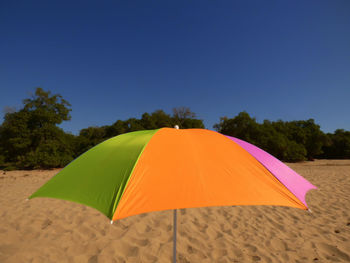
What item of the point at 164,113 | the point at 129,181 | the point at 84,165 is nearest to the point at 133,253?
the point at 84,165

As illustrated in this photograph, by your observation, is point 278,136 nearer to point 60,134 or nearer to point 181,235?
point 181,235

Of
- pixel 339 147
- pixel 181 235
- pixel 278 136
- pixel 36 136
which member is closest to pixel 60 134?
pixel 36 136

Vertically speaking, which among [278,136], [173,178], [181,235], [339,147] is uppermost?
[278,136]

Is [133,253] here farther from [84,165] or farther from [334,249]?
[334,249]

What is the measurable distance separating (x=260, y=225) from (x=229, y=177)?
132 inches

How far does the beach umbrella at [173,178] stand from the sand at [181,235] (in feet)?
6.09

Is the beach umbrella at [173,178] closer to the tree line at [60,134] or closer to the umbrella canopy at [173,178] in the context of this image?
the umbrella canopy at [173,178]

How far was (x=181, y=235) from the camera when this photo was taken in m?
3.27

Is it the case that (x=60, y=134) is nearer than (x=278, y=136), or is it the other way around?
(x=60, y=134)

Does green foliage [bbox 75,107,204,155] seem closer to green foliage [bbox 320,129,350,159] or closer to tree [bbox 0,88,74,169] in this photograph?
tree [bbox 0,88,74,169]

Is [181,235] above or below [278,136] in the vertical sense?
below

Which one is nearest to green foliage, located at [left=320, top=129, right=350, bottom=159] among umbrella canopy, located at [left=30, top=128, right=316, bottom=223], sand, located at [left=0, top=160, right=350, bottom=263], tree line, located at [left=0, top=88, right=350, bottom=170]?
tree line, located at [left=0, top=88, right=350, bottom=170]

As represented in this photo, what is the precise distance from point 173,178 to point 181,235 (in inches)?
103

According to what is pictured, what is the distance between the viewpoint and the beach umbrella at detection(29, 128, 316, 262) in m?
1.17
